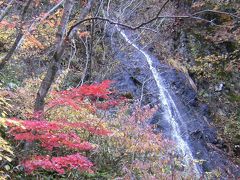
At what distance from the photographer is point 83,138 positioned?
800cm

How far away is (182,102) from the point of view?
46.1 feet

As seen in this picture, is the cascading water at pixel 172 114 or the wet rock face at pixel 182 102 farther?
the wet rock face at pixel 182 102

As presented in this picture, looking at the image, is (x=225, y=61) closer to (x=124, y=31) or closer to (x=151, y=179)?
(x=124, y=31)

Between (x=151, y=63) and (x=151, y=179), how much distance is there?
1010cm

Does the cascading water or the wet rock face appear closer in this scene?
the cascading water

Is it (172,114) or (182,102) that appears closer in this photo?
(172,114)

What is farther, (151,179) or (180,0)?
(180,0)

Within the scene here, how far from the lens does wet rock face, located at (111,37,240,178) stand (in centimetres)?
1202

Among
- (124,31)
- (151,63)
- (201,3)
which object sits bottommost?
(151,63)

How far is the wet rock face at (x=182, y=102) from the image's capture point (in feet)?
39.4

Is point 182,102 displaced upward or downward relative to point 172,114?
upward

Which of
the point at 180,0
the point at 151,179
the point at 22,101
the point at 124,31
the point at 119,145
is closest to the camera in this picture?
the point at 151,179

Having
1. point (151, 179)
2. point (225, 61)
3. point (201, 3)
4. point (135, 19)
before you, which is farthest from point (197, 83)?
point (151, 179)

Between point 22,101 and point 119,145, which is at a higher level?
point 22,101
